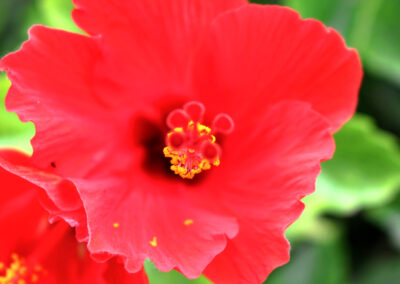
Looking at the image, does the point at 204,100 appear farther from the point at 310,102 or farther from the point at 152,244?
the point at 152,244

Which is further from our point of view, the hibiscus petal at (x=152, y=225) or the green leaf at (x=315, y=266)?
the green leaf at (x=315, y=266)

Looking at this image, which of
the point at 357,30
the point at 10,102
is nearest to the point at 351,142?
the point at 357,30

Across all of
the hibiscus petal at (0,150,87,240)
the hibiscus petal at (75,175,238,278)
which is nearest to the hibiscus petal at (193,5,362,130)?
the hibiscus petal at (75,175,238,278)

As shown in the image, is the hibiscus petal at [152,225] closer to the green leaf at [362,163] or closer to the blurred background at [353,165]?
the blurred background at [353,165]

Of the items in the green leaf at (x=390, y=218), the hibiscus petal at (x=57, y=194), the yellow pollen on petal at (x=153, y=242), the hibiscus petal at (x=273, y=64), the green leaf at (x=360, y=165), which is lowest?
the green leaf at (x=390, y=218)

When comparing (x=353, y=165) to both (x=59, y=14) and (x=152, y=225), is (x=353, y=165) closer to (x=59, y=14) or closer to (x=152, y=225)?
(x=152, y=225)

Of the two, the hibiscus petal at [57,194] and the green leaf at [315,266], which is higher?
the hibiscus petal at [57,194]

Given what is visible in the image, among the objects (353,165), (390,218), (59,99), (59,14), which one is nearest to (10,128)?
(59,14)

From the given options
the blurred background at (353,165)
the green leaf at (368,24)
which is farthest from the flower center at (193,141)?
the green leaf at (368,24)
